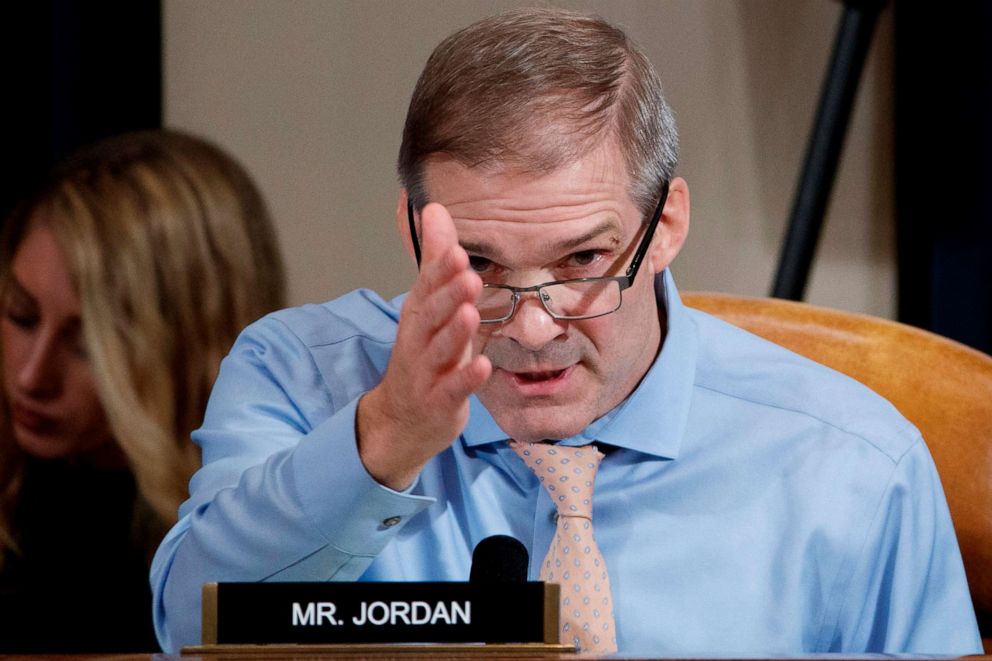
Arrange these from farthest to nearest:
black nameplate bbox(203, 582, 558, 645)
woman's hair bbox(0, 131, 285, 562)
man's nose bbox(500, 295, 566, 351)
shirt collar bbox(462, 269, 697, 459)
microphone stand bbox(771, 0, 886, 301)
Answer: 1. microphone stand bbox(771, 0, 886, 301)
2. woman's hair bbox(0, 131, 285, 562)
3. shirt collar bbox(462, 269, 697, 459)
4. man's nose bbox(500, 295, 566, 351)
5. black nameplate bbox(203, 582, 558, 645)

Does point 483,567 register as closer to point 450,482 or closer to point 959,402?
point 450,482

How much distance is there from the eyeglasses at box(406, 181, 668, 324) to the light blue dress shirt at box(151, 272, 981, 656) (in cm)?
14

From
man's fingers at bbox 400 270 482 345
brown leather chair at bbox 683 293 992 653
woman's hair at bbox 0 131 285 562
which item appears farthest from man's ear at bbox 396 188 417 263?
woman's hair at bbox 0 131 285 562

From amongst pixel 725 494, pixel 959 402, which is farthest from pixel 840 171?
pixel 725 494

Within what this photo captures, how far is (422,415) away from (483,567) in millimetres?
130

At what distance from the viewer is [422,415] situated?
36.9 inches

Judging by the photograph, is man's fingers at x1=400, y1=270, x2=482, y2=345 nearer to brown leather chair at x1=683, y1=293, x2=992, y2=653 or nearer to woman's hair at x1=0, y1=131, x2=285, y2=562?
brown leather chair at x1=683, y1=293, x2=992, y2=653

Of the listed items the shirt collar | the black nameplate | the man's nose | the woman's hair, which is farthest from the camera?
the woman's hair

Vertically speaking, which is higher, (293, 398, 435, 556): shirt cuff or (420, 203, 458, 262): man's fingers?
(420, 203, 458, 262): man's fingers

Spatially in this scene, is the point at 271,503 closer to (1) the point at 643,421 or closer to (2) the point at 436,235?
(2) the point at 436,235

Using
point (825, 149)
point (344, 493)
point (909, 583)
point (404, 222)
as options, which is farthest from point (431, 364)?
point (825, 149)

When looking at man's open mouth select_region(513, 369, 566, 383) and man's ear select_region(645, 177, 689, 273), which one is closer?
man's open mouth select_region(513, 369, 566, 383)

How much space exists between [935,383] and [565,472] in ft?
1.65

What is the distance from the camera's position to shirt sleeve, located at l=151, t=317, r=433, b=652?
3.32 feet
